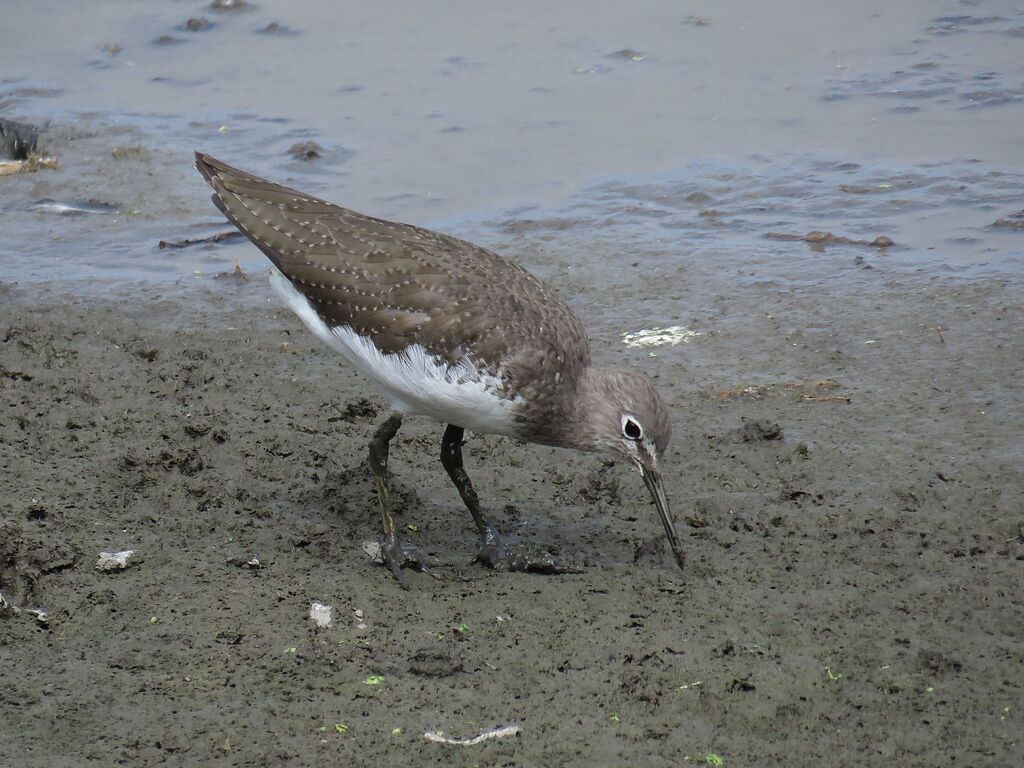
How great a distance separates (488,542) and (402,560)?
48 centimetres

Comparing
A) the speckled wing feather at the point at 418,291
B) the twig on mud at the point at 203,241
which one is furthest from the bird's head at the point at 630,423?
the twig on mud at the point at 203,241

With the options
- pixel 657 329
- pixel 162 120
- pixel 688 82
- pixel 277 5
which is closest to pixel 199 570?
pixel 657 329

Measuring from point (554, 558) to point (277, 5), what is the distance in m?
10.9

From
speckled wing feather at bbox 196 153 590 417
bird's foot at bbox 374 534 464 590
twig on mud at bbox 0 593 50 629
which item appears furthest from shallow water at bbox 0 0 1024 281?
twig on mud at bbox 0 593 50 629

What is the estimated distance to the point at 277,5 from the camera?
1477 centimetres

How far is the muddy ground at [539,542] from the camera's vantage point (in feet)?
14.9

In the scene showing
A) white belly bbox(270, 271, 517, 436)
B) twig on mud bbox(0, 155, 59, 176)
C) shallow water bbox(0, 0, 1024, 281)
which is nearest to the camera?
white belly bbox(270, 271, 517, 436)

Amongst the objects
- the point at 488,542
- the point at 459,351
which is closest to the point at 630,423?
the point at 459,351

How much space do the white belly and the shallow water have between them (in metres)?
3.82

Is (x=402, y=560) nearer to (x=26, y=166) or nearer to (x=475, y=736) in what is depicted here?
(x=475, y=736)

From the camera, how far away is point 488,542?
605cm

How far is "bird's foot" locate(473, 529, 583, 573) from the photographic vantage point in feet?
19.2

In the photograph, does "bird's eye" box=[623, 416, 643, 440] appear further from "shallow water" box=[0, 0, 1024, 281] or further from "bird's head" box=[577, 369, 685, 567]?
"shallow water" box=[0, 0, 1024, 281]

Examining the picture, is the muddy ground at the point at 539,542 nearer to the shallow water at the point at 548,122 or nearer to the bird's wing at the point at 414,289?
the bird's wing at the point at 414,289
